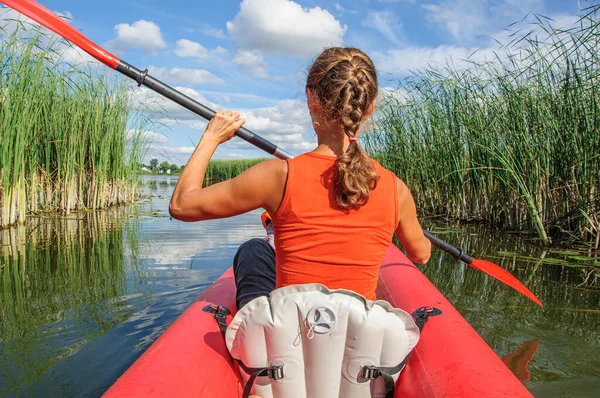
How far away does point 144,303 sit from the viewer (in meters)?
3.36

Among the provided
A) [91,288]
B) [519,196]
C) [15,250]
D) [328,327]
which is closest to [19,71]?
[15,250]

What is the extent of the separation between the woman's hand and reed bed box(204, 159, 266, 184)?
868 inches

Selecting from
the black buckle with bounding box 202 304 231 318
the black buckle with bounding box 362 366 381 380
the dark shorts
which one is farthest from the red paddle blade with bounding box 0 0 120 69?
the black buckle with bounding box 362 366 381 380

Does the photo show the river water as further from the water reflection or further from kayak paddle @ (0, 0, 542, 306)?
kayak paddle @ (0, 0, 542, 306)

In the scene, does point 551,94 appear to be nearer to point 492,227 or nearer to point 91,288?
point 492,227

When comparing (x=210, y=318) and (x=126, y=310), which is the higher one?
(x=210, y=318)

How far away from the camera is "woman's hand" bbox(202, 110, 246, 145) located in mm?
1719

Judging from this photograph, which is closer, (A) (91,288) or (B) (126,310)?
(B) (126,310)

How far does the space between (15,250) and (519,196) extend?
573 cm

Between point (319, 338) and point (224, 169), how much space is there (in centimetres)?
2400

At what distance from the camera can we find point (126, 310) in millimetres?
3189

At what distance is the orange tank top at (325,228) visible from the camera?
4.83ft

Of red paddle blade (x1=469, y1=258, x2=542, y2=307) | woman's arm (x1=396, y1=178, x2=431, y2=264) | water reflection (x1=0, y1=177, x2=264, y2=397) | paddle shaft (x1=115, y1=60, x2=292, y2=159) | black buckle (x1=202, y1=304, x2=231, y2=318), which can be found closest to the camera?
woman's arm (x1=396, y1=178, x2=431, y2=264)

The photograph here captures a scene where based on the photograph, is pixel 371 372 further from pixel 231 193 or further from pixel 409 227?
pixel 231 193
